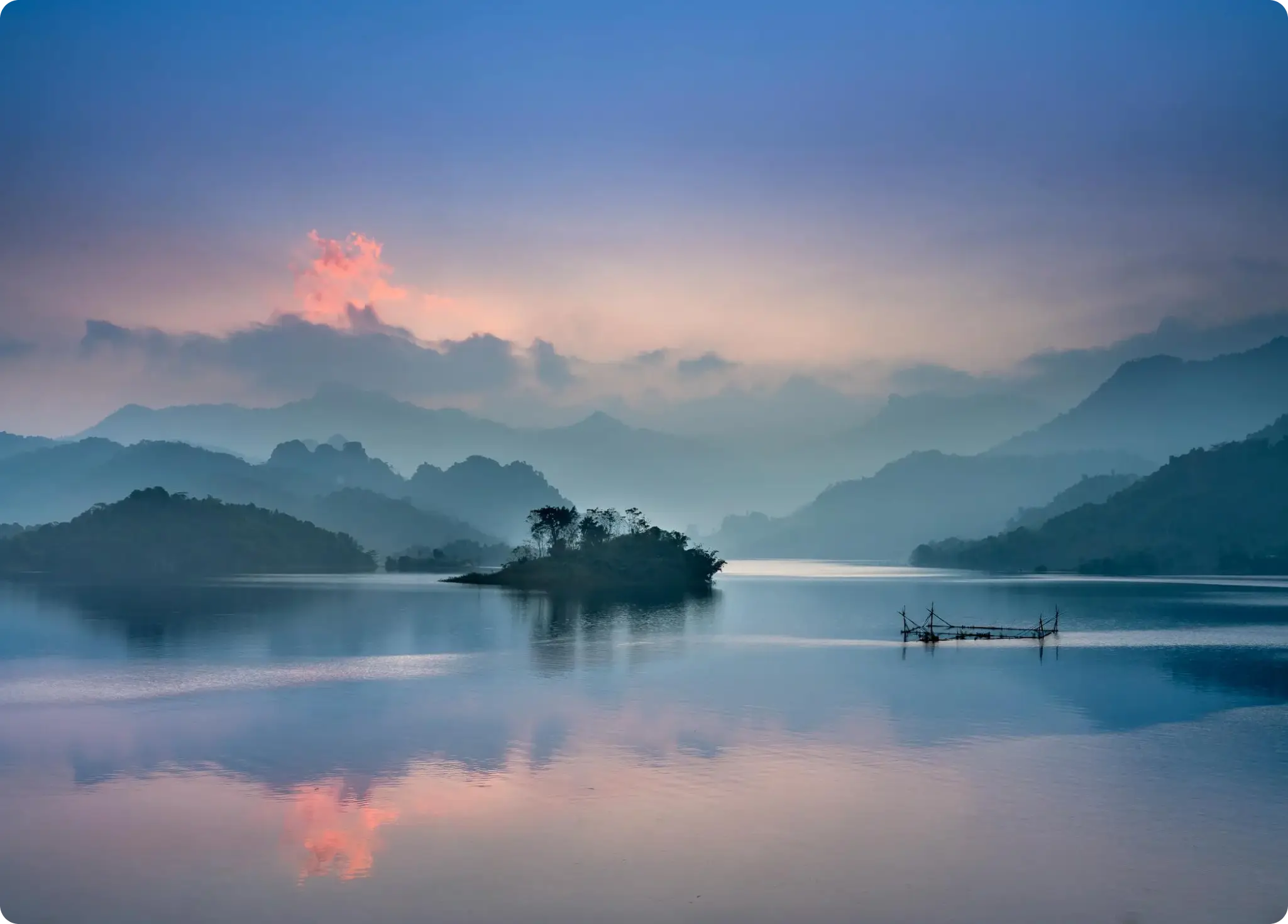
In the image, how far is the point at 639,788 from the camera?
3459 centimetres

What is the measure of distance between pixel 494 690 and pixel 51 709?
74.5 feet

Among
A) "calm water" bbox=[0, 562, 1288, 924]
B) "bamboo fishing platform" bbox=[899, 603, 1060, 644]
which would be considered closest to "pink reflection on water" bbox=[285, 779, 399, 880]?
"calm water" bbox=[0, 562, 1288, 924]

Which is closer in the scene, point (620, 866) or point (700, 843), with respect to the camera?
point (620, 866)

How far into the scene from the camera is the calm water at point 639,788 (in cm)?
2456

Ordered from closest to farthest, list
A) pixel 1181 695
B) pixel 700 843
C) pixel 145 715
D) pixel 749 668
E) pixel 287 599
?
pixel 700 843, pixel 145 715, pixel 1181 695, pixel 749 668, pixel 287 599

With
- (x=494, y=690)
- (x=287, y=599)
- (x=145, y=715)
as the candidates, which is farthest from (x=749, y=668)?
(x=287, y=599)

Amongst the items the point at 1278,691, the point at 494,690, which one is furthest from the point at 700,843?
the point at 1278,691

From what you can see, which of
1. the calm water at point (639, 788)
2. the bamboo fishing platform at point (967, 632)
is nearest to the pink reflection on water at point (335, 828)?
the calm water at point (639, 788)

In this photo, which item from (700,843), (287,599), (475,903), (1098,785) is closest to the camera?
(475,903)

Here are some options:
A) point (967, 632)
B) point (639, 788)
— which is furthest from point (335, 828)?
point (967, 632)

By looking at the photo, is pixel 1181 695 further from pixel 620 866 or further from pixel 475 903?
pixel 475 903

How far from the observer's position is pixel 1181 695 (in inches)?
2269

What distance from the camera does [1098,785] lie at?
35281 mm

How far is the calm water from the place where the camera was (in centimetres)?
2456
